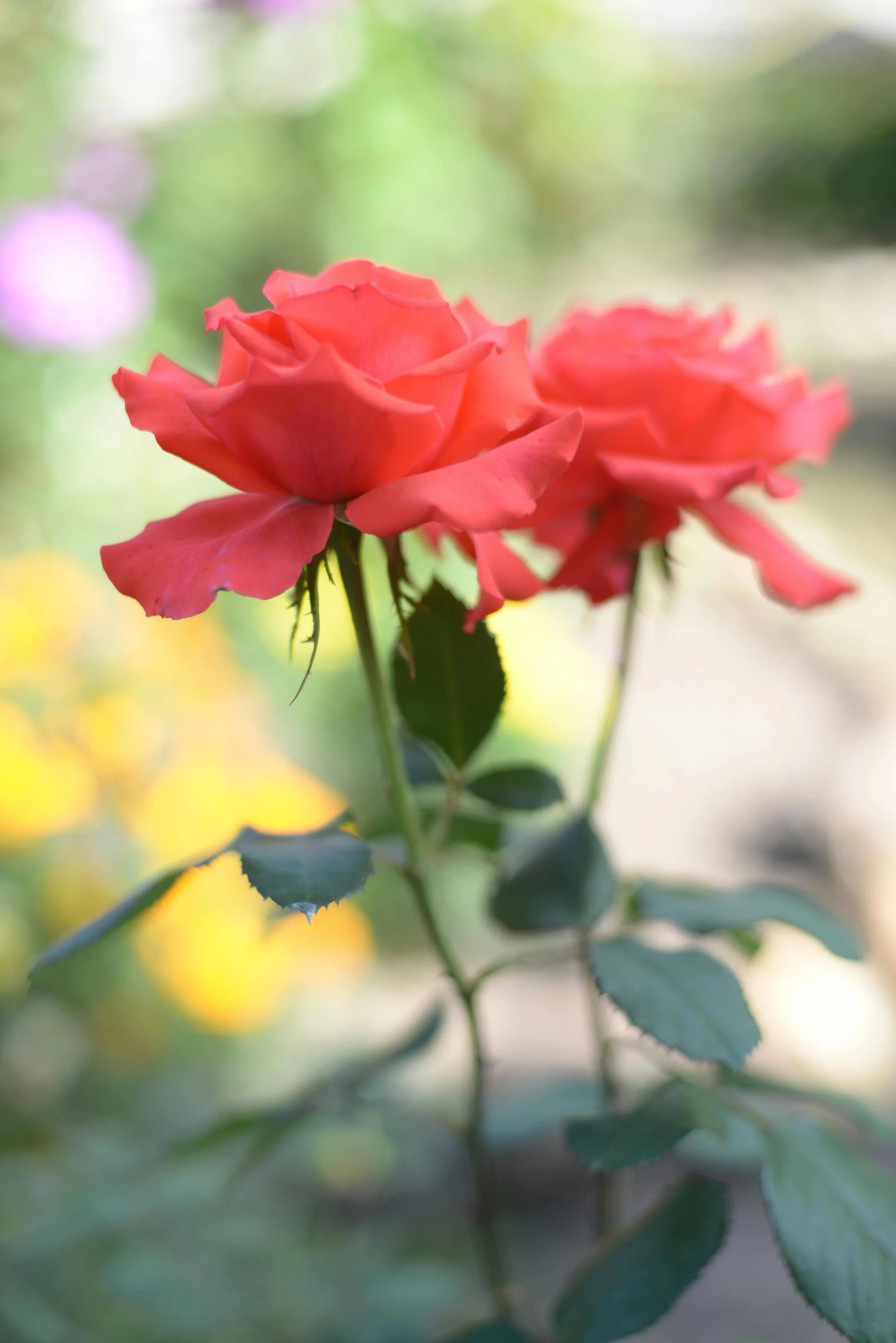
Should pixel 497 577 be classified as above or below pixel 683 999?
above

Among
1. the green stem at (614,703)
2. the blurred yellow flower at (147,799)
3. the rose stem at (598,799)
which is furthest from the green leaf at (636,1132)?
the blurred yellow flower at (147,799)

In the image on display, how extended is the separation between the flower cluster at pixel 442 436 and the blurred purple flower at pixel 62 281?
1379mm

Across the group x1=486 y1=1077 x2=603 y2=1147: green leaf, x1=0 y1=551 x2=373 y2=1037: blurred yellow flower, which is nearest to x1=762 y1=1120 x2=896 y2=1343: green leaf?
x1=486 y1=1077 x2=603 y2=1147: green leaf

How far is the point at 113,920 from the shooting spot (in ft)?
1.21

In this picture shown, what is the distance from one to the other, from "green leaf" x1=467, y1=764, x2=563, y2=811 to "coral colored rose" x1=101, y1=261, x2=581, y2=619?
12cm

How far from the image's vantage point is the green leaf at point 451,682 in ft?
1.25

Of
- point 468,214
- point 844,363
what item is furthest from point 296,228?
point 844,363

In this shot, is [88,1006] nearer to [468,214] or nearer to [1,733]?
[1,733]

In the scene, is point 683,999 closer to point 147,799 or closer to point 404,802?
point 404,802

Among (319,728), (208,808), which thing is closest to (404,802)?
(208,808)

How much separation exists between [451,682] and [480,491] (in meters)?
0.10

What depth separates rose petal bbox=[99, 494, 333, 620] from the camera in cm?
31

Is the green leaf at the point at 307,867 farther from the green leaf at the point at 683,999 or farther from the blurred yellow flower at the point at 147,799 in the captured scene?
the blurred yellow flower at the point at 147,799

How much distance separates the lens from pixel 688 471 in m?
0.38
